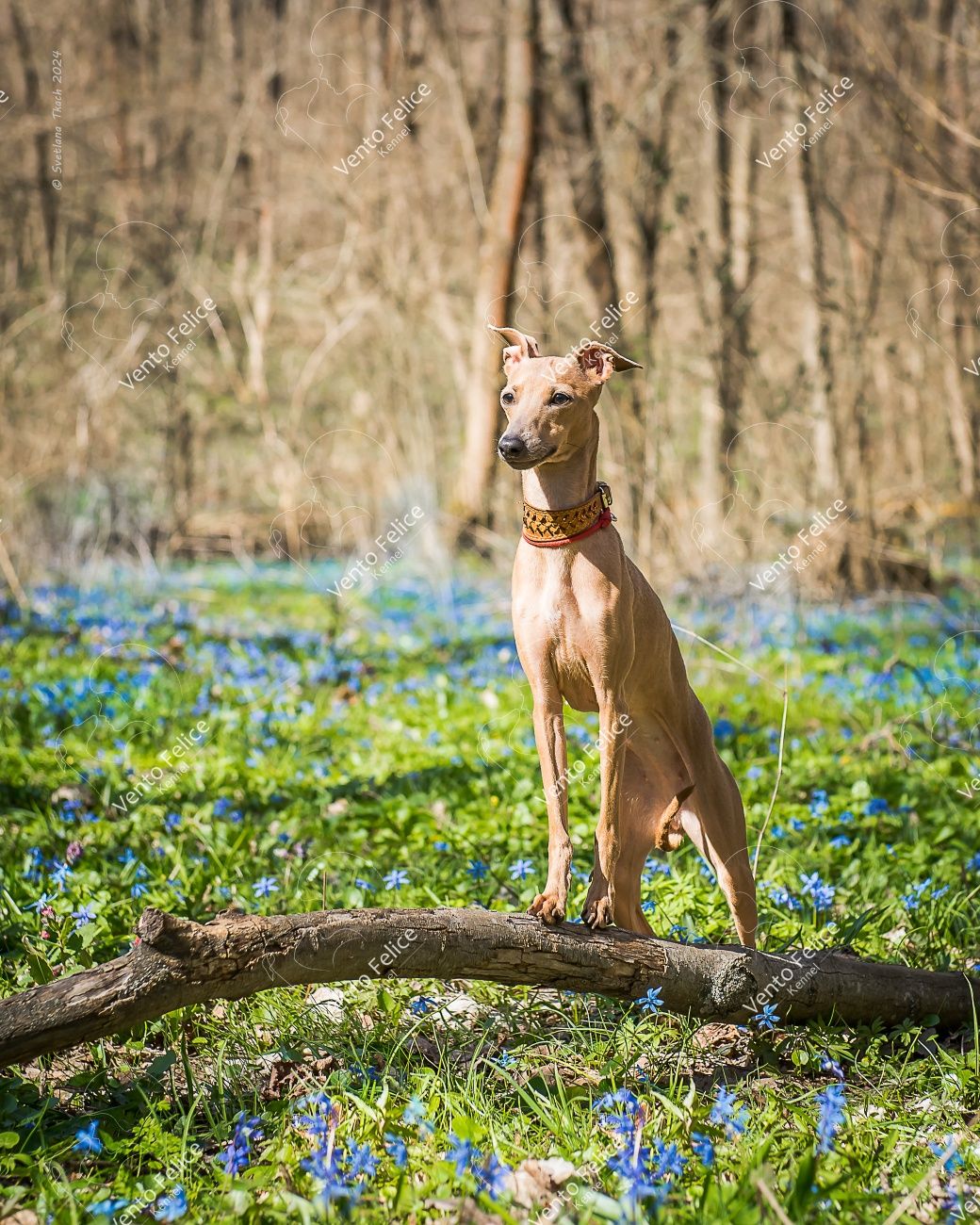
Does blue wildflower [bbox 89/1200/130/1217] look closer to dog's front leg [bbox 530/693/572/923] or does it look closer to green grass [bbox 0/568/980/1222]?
green grass [bbox 0/568/980/1222]

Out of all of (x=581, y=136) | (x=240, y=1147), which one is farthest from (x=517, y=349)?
(x=581, y=136)

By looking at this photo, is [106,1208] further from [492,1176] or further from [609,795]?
→ [609,795]

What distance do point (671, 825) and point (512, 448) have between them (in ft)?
4.27

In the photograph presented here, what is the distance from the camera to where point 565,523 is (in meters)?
2.62

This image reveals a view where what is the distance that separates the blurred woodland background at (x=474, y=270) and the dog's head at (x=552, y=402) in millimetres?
3350

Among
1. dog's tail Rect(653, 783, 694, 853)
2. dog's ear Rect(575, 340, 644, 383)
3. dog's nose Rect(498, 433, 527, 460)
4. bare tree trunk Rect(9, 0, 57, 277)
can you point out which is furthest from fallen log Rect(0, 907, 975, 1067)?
bare tree trunk Rect(9, 0, 57, 277)

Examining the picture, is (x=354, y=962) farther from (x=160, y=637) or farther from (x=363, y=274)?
(x=363, y=274)

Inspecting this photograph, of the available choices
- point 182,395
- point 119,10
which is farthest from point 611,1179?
point 119,10

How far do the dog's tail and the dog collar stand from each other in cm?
86

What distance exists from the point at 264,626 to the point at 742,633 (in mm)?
4331

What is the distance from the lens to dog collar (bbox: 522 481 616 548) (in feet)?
8.59

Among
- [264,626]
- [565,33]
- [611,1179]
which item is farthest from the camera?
[565,33]

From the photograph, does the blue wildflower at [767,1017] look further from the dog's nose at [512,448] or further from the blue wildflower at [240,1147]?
Answer: the dog's nose at [512,448]

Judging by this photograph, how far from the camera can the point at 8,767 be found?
16.5ft
